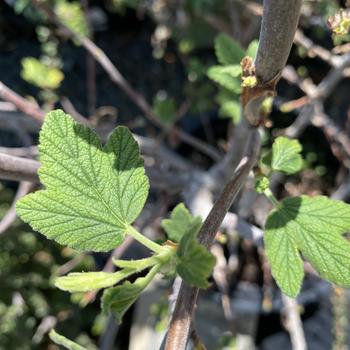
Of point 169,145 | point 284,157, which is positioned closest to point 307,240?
point 284,157

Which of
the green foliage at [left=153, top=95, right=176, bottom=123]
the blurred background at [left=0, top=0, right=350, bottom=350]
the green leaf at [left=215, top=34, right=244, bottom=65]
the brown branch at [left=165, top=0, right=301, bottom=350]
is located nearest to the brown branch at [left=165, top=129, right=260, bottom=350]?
the brown branch at [left=165, top=0, right=301, bottom=350]

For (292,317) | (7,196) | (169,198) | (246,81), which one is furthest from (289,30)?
(7,196)

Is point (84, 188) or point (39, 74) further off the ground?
point (39, 74)

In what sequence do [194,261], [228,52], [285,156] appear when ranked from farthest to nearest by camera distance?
1. [228,52]
2. [285,156]
3. [194,261]

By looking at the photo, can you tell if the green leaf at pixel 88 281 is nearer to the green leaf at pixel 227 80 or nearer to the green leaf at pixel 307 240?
the green leaf at pixel 307 240

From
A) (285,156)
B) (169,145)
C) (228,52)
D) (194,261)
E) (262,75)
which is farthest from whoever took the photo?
(169,145)

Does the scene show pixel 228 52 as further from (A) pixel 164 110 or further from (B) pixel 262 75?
(A) pixel 164 110

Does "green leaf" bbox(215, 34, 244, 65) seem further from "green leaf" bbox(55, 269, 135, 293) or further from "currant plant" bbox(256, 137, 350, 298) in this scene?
"green leaf" bbox(55, 269, 135, 293)

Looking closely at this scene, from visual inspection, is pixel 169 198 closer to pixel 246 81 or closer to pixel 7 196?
pixel 7 196
